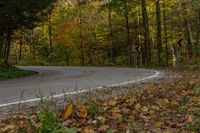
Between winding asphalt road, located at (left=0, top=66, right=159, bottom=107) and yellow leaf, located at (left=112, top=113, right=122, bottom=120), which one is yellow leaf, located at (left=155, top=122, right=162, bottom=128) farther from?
winding asphalt road, located at (left=0, top=66, right=159, bottom=107)

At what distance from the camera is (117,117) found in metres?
7.11

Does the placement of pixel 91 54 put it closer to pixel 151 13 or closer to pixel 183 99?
pixel 151 13

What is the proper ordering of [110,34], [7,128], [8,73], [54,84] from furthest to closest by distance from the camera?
[110,34] < [8,73] < [54,84] < [7,128]

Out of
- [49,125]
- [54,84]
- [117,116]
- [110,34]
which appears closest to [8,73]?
[54,84]

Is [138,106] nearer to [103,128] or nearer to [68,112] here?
[68,112]

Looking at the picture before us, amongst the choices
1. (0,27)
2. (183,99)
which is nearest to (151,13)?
(0,27)

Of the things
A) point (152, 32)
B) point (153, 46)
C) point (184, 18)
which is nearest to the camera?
point (184, 18)

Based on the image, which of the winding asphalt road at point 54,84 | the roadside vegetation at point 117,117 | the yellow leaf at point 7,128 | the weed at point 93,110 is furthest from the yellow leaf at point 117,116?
the yellow leaf at point 7,128

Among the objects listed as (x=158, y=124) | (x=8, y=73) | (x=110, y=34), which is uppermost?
(x=110, y=34)

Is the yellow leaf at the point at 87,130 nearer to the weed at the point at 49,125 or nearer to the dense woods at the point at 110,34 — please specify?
the weed at the point at 49,125

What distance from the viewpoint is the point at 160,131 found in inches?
251

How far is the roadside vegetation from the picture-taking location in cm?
591

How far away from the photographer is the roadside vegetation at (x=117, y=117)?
5.91 m

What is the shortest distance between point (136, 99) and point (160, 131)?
2.46 m
